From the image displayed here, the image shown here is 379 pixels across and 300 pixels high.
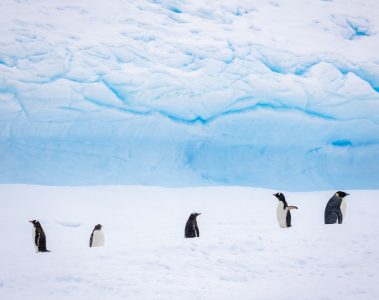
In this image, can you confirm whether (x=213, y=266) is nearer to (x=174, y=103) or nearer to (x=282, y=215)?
(x=282, y=215)

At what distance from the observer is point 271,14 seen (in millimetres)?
14914

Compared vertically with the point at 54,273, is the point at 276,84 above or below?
above

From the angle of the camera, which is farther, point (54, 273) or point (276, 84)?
point (276, 84)

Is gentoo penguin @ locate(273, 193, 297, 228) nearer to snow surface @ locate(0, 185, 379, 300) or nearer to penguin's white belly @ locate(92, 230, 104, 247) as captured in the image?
snow surface @ locate(0, 185, 379, 300)

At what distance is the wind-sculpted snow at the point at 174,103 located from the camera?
1263cm

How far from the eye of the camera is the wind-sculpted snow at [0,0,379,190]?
12633 mm

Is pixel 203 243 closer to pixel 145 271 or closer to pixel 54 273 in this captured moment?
pixel 145 271

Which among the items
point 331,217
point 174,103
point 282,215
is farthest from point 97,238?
point 174,103

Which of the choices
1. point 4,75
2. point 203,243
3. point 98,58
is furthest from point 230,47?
point 203,243

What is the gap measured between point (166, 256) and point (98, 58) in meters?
8.34

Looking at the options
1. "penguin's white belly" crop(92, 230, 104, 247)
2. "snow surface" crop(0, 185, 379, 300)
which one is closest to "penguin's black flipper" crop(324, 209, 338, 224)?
"snow surface" crop(0, 185, 379, 300)

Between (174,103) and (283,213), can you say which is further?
(174,103)

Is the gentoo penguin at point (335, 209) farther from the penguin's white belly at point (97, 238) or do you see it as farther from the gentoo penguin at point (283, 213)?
the penguin's white belly at point (97, 238)

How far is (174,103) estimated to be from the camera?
12969 mm
